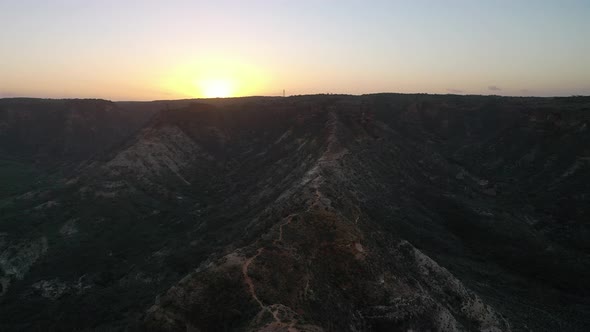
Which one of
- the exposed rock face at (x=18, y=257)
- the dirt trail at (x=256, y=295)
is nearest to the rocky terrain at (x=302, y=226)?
the dirt trail at (x=256, y=295)

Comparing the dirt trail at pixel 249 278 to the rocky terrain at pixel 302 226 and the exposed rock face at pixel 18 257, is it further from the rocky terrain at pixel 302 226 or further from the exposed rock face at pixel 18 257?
the exposed rock face at pixel 18 257

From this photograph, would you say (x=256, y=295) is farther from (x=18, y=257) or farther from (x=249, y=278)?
(x=18, y=257)

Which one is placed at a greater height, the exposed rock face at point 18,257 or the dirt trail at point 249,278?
the dirt trail at point 249,278

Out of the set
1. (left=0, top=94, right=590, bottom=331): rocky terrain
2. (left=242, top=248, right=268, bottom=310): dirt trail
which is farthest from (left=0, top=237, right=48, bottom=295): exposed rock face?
(left=242, top=248, right=268, bottom=310): dirt trail

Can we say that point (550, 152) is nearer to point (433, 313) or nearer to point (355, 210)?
point (355, 210)

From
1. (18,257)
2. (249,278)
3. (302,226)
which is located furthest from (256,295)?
(18,257)

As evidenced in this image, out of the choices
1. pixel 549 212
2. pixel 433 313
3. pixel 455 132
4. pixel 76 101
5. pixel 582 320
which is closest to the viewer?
pixel 433 313

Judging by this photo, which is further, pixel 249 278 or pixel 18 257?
pixel 18 257

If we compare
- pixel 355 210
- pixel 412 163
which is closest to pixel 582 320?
pixel 355 210
